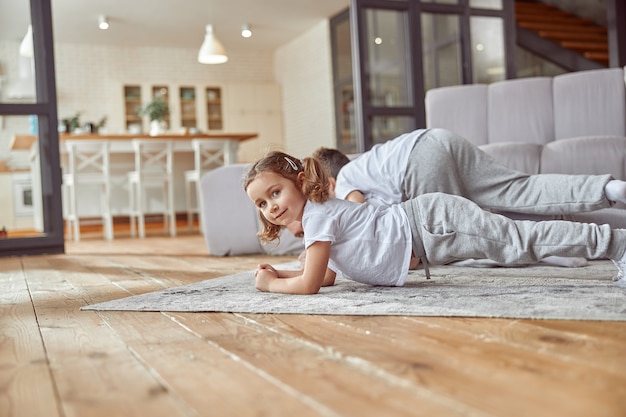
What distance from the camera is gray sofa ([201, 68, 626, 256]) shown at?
133 inches

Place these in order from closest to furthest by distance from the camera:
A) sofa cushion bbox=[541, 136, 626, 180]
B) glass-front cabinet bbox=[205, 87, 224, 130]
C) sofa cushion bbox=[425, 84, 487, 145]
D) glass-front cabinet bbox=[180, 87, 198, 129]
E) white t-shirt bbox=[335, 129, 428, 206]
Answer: white t-shirt bbox=[335, 129, 428, 206] → sofa cushion bbox=[541, 136, 626, 180] → sofa cushion bbox=[425, 84, 487, 145] → glass-front cabinet bbox=[180, 87, 198, 129] → glass-front cabinet bbox=[205, 87, 224, 130]

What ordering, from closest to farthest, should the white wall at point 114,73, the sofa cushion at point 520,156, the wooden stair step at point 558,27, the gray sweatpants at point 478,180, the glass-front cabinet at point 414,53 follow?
the gray sweatpants at point 478,180, the sofa cushion at point 520,156, the glass-front cabinet at point 414,53, the wooden stair step at point 558,27, the white wall at point 114,73

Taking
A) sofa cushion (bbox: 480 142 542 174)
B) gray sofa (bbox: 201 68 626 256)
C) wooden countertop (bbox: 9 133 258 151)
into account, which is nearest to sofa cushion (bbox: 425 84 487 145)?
gray sofa (bbox: 201 68 626 256)

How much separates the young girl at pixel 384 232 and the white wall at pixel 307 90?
7.16m

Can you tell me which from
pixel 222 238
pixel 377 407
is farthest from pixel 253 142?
pixel 377 407

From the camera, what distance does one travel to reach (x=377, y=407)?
90 cm

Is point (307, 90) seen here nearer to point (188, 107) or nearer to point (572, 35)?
point (188, 107)

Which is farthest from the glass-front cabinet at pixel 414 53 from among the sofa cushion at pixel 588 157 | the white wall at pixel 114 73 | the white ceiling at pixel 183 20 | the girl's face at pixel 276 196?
the white wall at pixel 114 73

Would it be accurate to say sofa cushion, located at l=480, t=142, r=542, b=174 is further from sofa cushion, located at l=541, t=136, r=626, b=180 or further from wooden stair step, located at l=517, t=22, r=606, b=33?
wooden stair step, located at l=517, t=22, r=606, b=33

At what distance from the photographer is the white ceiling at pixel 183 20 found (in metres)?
7.79

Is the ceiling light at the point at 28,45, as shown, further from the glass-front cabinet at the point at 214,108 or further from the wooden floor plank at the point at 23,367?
the glass-front cabinet at the point at 214,108

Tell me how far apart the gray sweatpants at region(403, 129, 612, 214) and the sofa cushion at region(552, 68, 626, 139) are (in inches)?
47.4

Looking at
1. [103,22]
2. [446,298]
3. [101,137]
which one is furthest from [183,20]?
[446,298]

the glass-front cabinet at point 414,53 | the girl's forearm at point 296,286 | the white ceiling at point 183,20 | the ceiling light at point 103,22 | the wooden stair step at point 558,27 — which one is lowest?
the girl's forearm at point 296,286
